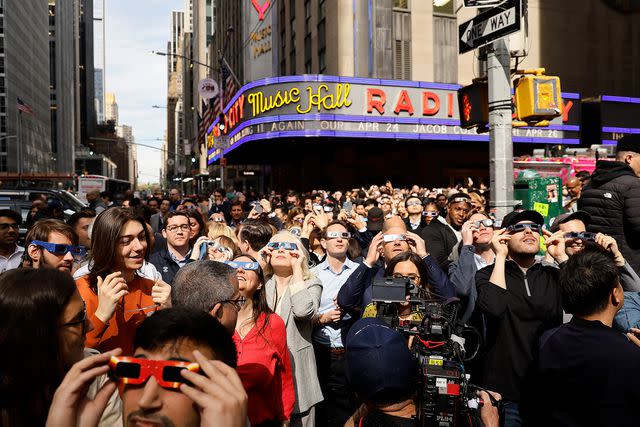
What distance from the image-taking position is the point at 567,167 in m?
15.1

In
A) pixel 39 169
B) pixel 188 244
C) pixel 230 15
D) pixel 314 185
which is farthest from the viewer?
pixel 39 169

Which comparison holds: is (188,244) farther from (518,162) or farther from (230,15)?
(230,15)

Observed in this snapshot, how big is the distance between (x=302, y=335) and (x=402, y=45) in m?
24.8

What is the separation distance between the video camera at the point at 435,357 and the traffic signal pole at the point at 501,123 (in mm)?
2941

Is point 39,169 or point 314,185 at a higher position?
point 39,169

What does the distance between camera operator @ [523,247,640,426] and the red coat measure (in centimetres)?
154

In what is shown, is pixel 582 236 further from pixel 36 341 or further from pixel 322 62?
pixel 322 62

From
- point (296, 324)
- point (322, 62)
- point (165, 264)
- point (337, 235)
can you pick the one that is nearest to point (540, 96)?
point (337, 235)

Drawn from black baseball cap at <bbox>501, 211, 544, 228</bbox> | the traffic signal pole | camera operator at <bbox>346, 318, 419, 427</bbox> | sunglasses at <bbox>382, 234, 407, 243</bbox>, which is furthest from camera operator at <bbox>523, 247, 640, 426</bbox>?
the traffic signal pole

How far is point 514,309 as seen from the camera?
13.9 ft

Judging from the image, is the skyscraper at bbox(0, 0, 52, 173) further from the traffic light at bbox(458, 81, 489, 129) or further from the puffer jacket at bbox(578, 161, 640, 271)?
the puffer jacket at bbox(578, 161, 640, 271)

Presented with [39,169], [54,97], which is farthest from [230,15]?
[54,97]

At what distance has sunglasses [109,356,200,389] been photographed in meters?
1.58

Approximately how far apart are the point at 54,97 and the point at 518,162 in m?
166
